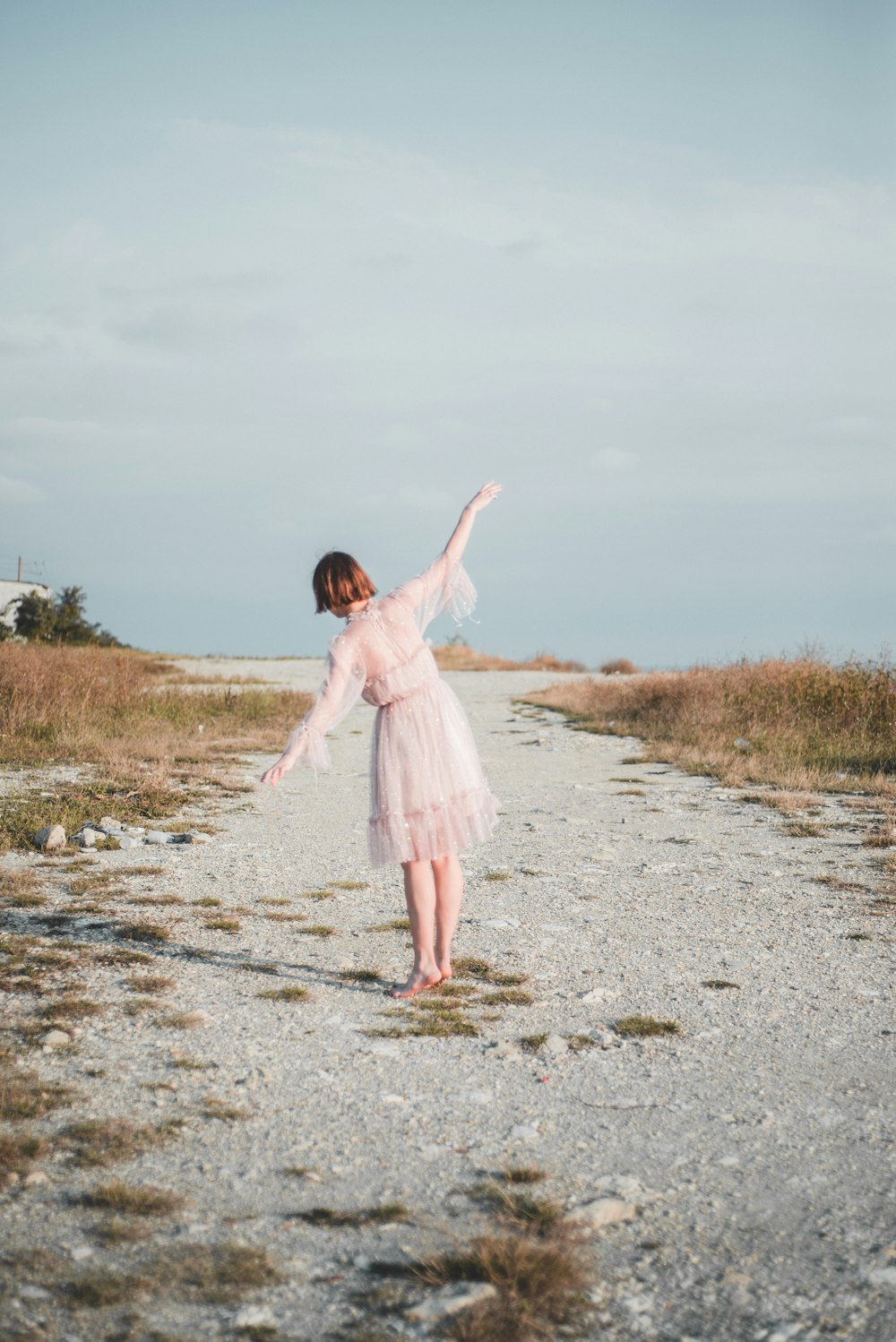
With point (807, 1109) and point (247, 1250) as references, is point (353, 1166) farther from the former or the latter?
point (807, 1109)

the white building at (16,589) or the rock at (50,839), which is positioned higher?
the white building at (16,589)

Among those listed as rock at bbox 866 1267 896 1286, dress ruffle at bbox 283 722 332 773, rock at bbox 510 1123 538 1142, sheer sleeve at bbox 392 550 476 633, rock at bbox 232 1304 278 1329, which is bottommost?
rock at bbox 232 1304 278 1329

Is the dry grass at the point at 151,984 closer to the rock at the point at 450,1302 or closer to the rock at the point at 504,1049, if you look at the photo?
the rock at the point at 504,1049

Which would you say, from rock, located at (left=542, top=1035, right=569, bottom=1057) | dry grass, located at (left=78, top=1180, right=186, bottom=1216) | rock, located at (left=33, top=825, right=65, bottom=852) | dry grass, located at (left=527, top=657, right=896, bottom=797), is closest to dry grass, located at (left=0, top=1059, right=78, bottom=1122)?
dry grass, located at (left=78, top=1180, right=186, bottom=1216)

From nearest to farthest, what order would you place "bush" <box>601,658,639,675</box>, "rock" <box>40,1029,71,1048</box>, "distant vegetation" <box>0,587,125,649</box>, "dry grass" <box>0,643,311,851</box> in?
"rock" <box>40,1029,71,1048</box>
"dry grass" <box>0,643,311,851</box>
"bush" <box>601,658,639,675</box>
"distant vegetation" <box>0,587,125,649</box>

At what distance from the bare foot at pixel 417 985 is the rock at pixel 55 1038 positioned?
1.45 m

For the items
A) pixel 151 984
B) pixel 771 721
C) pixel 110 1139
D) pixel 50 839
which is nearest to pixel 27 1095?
pixel 110 1139

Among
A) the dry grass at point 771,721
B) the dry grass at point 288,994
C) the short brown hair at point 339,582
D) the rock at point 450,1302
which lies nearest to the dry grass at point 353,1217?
the rock at point 450,1302

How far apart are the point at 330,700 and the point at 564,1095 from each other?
204 cm

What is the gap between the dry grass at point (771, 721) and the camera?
38.8ft

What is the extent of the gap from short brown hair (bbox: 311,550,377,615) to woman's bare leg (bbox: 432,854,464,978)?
1313 millimetres

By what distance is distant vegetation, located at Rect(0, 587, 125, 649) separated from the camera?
4144 centimetres

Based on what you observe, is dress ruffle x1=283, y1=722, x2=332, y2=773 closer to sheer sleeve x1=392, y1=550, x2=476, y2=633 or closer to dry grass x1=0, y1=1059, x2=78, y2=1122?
sheer sleeve x1=392, y1=550, x2=476, y2=633

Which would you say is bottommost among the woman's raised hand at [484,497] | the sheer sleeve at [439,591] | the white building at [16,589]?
the sheer sleeve at [439,591]
